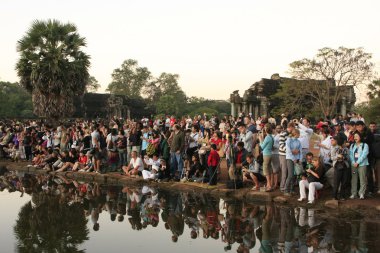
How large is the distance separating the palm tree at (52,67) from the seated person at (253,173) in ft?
53.2

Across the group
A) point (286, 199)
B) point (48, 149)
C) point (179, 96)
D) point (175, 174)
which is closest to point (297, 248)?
point (286, 199)

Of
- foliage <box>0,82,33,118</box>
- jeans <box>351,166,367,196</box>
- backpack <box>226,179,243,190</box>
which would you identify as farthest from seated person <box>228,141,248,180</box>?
foliage <box>0,82,33,118</box>

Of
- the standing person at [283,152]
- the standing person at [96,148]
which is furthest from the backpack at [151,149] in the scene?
the standing person at [283,152]

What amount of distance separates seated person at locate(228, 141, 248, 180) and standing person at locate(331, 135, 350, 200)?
287 centimetres

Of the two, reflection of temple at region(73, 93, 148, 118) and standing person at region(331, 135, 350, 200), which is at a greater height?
reflection of temple at region(73, 93, 148, 118)

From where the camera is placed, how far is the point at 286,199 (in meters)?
11.3

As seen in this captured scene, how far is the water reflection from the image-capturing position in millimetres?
7973

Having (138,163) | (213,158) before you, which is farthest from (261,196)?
(138,163)

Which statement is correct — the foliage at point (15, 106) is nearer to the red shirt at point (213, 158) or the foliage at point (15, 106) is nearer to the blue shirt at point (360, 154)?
the red shirt at point (213, 158)

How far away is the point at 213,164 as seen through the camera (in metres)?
13.6

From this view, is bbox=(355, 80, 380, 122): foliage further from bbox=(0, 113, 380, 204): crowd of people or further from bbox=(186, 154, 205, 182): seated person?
bbox=(186, 154, 205, 182): seated person

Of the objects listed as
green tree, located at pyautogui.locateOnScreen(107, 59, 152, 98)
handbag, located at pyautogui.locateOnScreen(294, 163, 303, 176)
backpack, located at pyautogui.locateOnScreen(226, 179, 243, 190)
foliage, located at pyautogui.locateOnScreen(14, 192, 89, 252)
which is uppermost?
green tree, located at pyautogui.locateOnScreen(107, 59, 152, 98)

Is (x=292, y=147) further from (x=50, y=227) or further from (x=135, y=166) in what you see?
(x=135, y=166)

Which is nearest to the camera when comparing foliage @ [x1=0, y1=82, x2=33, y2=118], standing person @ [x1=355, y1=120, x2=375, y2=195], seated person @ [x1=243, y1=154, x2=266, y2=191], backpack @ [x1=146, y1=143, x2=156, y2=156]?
standing person @ [x1=355, y1=120, x2=375, y2=195]
